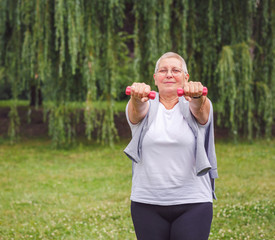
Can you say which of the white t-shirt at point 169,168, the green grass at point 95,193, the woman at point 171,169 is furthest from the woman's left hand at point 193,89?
the green grass at point 95,193

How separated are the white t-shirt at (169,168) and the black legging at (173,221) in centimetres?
4

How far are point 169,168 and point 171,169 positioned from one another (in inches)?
0.5

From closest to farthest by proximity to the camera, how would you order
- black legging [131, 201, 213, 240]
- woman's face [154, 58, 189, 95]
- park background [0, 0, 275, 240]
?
black legging [131, 201, 213, 240] → woman's face [154, 58, 189, 95] → park background [0, 0, 275, 240]

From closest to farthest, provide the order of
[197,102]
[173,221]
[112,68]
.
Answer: [197,102]
[173,221]
[112,68]

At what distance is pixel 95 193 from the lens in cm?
720

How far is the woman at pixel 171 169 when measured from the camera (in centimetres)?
245

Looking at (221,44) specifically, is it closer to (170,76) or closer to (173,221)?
(170,76)

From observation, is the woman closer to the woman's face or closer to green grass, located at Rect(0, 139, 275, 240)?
the woman's face

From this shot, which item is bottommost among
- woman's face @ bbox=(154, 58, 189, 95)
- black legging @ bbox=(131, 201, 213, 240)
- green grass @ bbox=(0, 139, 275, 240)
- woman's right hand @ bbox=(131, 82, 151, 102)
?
green grass @ bbox=(0, 139, 275, 240)

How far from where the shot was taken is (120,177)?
8375 millimetres

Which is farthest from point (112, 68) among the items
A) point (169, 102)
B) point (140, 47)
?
point (169, 102)

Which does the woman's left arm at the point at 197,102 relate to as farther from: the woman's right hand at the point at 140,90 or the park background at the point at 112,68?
the park background at the point at 112,68

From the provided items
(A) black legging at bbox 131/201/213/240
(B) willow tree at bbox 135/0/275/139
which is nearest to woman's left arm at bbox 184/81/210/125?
(A) black legging at bbox 131/201/213/240

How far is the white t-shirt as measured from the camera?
2.45 metres
